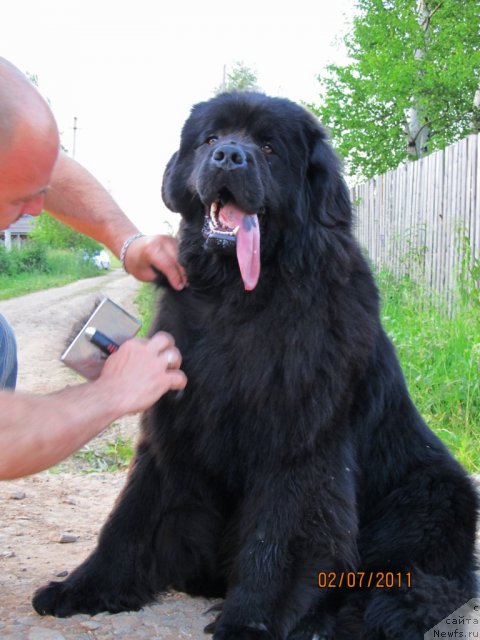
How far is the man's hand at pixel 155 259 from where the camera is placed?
8.48 ft

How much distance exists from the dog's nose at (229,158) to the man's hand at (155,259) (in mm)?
375

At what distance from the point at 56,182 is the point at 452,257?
5.74 m

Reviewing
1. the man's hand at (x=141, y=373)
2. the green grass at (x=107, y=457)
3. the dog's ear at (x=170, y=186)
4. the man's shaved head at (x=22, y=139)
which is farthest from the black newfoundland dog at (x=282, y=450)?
the green grass at (x=107, y=457)

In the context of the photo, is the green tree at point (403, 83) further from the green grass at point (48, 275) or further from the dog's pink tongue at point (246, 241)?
the dog's pink tongue at point (246, 241)

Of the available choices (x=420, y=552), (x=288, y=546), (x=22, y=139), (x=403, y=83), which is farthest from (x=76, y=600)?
(x=403, y=83)

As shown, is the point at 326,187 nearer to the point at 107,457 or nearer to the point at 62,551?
the point at 62,551

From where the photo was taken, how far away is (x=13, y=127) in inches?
69.1

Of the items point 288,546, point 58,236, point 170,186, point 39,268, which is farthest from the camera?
point 58,236

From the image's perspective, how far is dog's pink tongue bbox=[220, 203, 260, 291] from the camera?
92.8 inches

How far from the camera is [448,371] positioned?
511 centimetres

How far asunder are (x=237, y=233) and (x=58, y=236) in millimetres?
39186

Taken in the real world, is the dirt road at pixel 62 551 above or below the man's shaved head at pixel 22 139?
below
